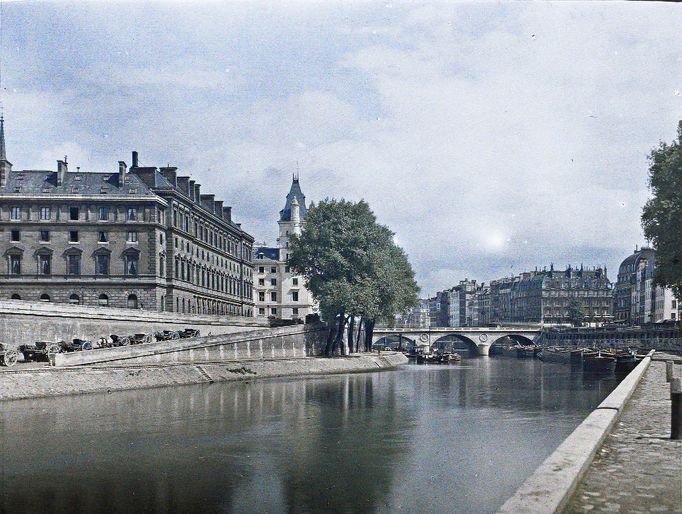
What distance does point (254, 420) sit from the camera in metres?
36.3

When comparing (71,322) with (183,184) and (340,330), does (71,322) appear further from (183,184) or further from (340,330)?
A: (183,184)

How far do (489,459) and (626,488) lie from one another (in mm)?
11980

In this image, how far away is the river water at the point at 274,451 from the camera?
1955 cm

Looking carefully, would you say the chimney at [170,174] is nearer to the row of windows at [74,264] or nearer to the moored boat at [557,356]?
the row of windows at [74,264]

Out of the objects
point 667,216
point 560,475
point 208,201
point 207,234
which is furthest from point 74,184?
point 560,475

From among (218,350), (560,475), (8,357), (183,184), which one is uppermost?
(183,184)

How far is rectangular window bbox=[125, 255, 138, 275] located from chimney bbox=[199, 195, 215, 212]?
26.2m

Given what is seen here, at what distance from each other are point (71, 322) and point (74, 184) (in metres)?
28.8

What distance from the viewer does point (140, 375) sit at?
54906mm

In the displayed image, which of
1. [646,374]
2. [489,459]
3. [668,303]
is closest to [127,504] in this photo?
[489,459]

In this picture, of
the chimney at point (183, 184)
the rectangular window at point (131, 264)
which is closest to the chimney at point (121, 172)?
the rectangular window at point (131, 264)

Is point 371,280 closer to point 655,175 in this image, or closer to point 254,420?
point 655,175

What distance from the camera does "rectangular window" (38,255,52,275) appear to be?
278 feet

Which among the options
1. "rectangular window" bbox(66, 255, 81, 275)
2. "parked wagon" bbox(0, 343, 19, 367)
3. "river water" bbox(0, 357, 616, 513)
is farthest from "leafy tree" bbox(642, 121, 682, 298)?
"rectangular window" bbox(66, 255, 81, 275)
